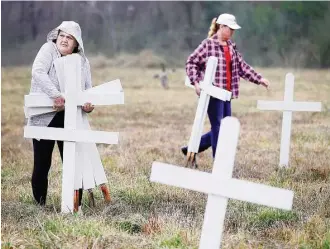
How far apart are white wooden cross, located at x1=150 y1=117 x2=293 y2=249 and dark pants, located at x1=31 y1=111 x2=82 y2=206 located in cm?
208

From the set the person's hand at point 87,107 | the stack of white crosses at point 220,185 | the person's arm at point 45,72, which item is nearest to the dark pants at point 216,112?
the person's hand at point 87,107

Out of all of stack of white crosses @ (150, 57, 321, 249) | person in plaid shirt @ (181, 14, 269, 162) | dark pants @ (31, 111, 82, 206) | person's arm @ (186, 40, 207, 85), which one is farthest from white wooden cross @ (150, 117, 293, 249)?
person's arm @ (186, 40, 207, 85)

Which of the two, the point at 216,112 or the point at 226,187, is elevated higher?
the point at 216,112

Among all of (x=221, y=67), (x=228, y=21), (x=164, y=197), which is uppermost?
(x=228, y=21)

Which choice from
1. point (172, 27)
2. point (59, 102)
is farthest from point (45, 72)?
point (172, 27)

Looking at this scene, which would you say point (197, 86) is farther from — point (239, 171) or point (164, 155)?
point (164, 155)

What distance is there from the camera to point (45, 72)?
242 inches

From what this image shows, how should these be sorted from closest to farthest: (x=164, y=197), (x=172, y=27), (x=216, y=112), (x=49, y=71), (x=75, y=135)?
(x=75, y=135), (x=49, y=71), (x=164, y=197), (x=216, y=112), (x=172, y=27)

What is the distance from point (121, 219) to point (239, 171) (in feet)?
9.81

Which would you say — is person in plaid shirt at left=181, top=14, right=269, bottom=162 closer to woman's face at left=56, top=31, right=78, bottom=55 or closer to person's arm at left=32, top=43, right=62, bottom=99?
woman's face at left=56, top=31, right=78, bottom=55

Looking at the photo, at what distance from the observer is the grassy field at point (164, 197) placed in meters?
5.12

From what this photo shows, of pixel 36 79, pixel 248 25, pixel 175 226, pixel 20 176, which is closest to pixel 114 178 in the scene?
pixel 20 176

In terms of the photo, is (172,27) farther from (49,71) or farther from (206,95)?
(49,71)

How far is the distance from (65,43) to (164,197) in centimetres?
172
